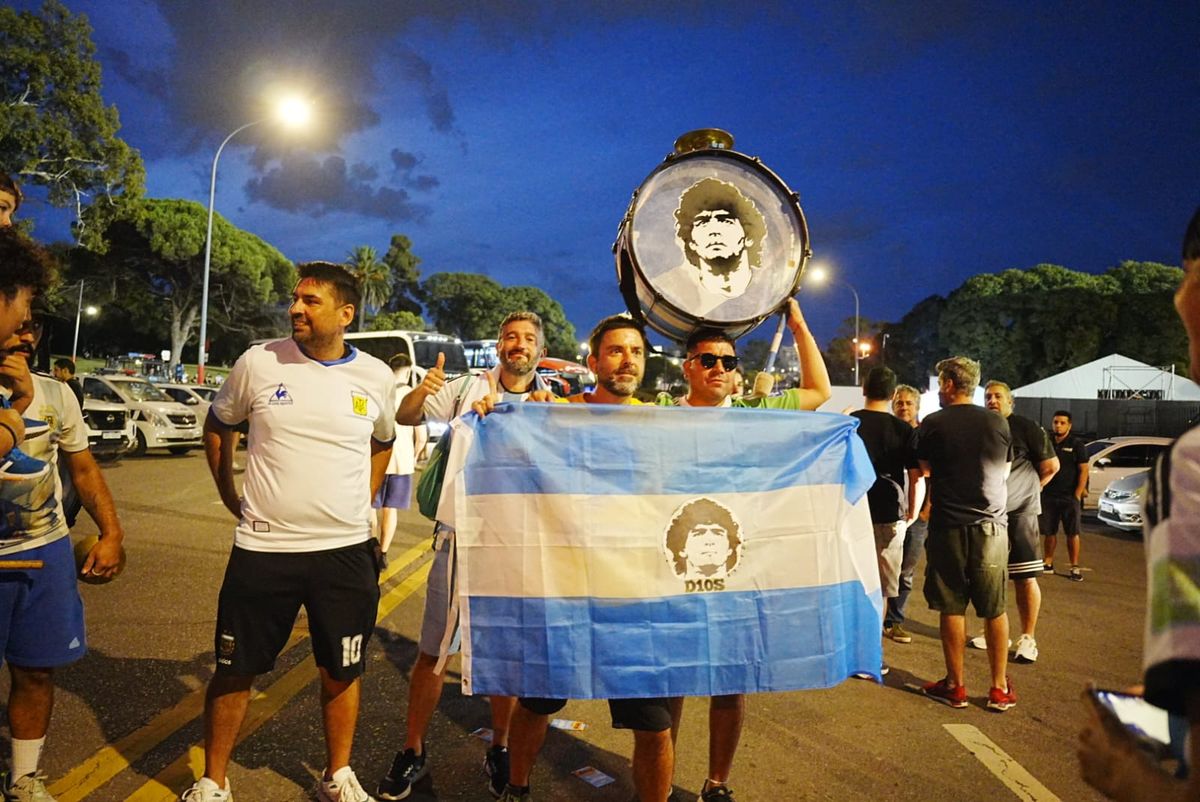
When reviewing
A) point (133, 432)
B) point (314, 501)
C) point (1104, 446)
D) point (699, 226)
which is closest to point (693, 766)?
point (314, 501)

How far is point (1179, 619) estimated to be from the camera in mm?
1114

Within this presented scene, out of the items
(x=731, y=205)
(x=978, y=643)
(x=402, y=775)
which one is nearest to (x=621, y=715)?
(x=402, y=775)

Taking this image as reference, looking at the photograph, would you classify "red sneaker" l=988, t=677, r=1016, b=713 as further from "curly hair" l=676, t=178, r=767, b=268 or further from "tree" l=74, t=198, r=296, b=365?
"tree" l=74, t=198, r=296, b=365

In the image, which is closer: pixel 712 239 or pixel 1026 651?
pixel 712 239

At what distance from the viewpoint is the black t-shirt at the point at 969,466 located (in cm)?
476

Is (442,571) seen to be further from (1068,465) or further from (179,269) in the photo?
(179,269)

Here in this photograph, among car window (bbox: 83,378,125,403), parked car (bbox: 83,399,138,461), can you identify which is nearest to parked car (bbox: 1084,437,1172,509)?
parked car (bbox: 83,399,138,461)

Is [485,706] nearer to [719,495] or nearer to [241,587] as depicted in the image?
[241,587]

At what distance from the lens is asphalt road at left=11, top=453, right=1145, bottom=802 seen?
3330 mm

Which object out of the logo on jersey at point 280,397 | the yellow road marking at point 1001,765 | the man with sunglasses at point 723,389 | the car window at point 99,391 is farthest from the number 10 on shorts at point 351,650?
the car window at point 99,391

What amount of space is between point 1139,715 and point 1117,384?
40543mm

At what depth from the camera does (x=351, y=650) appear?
10.1 ft

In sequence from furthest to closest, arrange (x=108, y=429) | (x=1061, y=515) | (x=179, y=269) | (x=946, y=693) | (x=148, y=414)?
(x=179, y=269), (x=148, y=414), (x=108, y=429), (x=1061, y=515), (x=946, y=693)

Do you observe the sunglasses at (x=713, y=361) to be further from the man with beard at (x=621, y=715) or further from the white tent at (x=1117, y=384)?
the white tent at (x=1117, y=384)
